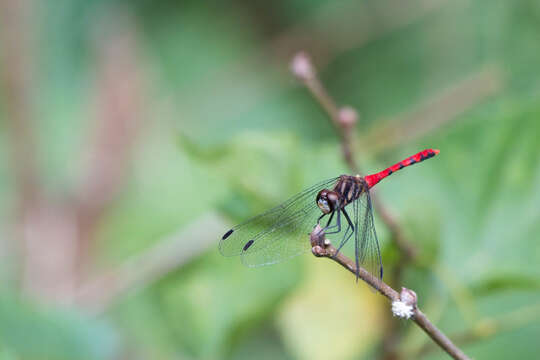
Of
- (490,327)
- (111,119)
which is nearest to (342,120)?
(490,327)

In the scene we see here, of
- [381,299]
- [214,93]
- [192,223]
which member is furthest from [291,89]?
[381,299]

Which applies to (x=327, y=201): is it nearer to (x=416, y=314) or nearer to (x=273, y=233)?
(x=273, y=233)

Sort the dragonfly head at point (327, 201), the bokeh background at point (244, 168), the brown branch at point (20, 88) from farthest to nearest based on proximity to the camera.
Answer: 1. the brown branch at point (20, 88)
2. the bokeh background at point (244, 168)
3. the dragonfly head at point (327, 201)

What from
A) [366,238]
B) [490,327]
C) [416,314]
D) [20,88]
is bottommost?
[416,314]

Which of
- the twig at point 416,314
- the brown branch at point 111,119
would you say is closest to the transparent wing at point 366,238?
the twig at point 416,314

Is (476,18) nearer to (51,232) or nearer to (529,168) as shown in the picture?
(529,168)

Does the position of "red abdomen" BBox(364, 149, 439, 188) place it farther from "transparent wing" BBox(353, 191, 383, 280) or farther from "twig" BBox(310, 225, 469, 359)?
"twig" BBox(310, 225, 469, 359)

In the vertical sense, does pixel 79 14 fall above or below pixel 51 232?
above

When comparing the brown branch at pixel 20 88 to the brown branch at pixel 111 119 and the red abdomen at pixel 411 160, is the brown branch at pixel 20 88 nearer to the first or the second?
the brown branch at pixel 111 119
